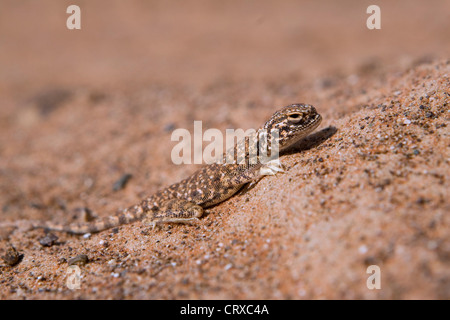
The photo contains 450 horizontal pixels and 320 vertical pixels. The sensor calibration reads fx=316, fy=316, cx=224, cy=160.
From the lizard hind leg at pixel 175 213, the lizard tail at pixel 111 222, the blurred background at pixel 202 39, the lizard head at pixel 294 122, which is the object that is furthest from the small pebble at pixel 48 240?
the blurred background at pixel 202 39

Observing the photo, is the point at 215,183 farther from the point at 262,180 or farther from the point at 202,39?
the point at 202,39

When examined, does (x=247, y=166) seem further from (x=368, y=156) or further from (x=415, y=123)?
(x=415, y=123)

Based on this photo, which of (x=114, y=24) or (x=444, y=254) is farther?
(x=114, y=24)

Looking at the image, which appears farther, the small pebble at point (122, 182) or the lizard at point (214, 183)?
the small pebble at point (122, 182)

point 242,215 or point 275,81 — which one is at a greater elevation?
point 275,81

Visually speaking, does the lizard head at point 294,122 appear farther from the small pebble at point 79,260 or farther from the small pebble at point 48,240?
the small pebble at point 48,240

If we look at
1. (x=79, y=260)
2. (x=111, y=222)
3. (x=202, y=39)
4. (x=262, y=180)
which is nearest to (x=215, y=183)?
(x=262, y=180)

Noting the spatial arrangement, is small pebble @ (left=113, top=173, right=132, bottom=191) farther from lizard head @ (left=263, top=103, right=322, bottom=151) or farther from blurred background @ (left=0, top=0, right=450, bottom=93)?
blurred background @ (left=0, top=0, right=450, bottom=93)
